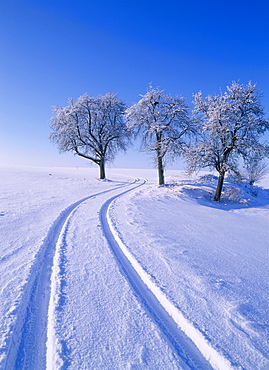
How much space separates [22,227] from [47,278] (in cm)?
279

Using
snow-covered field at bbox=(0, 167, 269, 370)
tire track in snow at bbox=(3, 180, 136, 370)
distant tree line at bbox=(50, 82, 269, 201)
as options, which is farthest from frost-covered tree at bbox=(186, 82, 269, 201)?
tire track in snow at bbox=(3, 180, 136, 370)

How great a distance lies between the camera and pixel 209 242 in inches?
185

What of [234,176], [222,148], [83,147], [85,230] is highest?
[83,147]

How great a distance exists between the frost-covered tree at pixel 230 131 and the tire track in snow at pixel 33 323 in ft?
38.3

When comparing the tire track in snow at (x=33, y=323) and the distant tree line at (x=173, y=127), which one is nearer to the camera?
the tire track in snow at (x=33, y=323)

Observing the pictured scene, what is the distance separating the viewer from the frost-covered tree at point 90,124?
1866 centimetres

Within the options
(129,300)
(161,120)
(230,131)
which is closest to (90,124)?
(161,120)

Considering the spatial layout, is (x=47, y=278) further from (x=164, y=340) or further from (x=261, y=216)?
(x=261, y=216)

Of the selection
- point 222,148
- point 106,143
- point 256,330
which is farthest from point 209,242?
point 106,143

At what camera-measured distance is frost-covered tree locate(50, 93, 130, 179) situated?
61.2ft

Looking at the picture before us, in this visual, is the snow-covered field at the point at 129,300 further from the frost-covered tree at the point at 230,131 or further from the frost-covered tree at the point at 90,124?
the frost-covered tree at the point at 90,124

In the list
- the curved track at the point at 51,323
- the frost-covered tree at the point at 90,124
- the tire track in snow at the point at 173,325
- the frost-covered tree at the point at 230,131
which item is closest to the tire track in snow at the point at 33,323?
the curved track at the point at 51,323

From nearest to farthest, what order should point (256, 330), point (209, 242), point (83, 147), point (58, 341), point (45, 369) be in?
point (45, 369)
point (58, 341)
point (256, 330)
point (209, 242)
point (83, 147)

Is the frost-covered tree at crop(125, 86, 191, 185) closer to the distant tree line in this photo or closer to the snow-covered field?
the distant tree line
